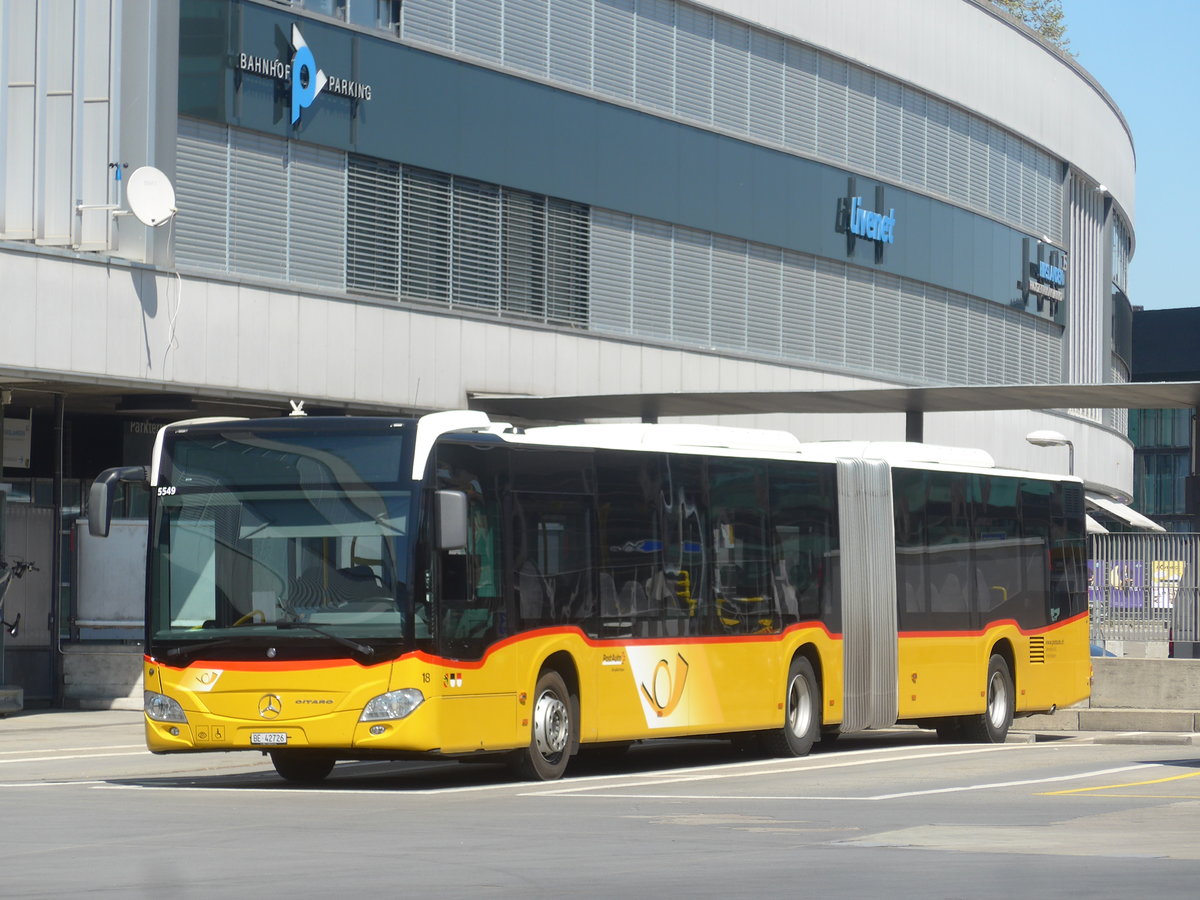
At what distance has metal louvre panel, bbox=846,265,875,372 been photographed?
43.7 m

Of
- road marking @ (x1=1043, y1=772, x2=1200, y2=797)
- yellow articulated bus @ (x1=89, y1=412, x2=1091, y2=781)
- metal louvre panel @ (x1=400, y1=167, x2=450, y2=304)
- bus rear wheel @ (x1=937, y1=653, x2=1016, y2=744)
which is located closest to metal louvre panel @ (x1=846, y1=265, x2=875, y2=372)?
metal louvre panel @ (x1=400, y1=167, x2=450, y2=304)

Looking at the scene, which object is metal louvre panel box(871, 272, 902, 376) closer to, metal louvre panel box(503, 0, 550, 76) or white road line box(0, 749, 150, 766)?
metal louvre panel box(503, 0, 550, 76)

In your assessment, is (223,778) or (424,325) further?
(424,325)

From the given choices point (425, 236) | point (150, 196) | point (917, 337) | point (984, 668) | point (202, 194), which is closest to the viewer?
point (984, 668)

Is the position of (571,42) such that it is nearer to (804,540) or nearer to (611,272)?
(611,272)

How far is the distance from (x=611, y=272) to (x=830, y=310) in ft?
25.9

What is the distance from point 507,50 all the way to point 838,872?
81.5ft

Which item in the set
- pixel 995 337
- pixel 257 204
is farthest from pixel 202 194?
pixel 995 337

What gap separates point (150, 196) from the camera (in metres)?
26.3

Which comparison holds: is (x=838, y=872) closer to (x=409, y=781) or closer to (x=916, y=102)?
(x=409, y=781)

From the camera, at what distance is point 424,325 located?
32.1 meters

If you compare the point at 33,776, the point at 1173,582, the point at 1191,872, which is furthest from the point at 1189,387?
the point at 1191,872

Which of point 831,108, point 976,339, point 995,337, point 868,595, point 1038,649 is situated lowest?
point 1038,649

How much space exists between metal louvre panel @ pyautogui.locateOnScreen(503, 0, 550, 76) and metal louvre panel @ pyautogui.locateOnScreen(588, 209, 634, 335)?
9.52ft
